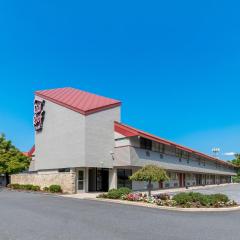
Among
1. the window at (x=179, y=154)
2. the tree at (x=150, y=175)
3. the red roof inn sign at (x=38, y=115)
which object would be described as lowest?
the tree at (x=150, y=175)

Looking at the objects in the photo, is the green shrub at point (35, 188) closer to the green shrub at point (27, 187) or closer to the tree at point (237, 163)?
the green shrub at point (27, 187)

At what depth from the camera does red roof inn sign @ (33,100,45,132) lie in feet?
134

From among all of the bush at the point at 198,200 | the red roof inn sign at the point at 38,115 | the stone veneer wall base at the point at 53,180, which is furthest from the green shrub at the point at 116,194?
the red roof inn sign at the point at 38,115

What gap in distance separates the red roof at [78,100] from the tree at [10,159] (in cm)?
846

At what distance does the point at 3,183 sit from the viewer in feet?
157

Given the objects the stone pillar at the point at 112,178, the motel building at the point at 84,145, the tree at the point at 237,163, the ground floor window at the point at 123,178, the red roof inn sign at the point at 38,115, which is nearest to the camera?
the motel building at the point at 84,145

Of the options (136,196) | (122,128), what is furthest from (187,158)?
(136,196)

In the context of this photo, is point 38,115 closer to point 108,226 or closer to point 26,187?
point 26,187

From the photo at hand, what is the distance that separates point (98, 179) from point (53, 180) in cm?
554

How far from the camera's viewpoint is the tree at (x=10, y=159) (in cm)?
4447

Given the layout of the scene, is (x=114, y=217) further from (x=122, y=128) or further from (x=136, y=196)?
(x=122, y=128)

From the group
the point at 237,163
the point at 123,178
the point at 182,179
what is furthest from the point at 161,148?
the point at 237,163

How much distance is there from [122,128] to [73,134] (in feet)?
16.1

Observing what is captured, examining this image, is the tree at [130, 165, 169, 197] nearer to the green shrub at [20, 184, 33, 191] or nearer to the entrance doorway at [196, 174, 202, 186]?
the green shrub at [20, 184, 33, 191]
